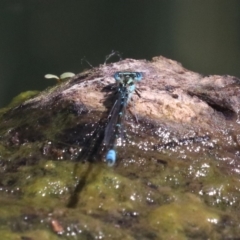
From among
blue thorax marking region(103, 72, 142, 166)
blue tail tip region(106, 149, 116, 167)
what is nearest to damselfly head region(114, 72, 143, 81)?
blue thorax marking region(103, 72, 142, 166)

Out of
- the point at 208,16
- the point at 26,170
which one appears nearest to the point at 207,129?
the point at 26,170

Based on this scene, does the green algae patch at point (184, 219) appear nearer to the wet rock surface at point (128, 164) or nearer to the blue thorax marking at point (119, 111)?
the wet rock surface at point (128, 164)

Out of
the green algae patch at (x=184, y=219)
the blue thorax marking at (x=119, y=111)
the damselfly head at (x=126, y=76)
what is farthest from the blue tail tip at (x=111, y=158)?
the damselfly head at (x=126, y=76)

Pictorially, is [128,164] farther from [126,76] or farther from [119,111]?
[126,76]

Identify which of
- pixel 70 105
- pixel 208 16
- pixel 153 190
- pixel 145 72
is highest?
pixel 208 16

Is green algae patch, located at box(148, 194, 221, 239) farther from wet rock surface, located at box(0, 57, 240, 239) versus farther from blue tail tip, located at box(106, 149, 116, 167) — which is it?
blue tail tip, located at box(106, 149, 116, 167)

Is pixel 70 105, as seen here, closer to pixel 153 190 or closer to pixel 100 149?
pixel 100 149

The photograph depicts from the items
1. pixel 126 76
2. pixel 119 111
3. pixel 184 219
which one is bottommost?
pixel 184 219

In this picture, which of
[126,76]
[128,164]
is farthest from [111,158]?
[126,76]
